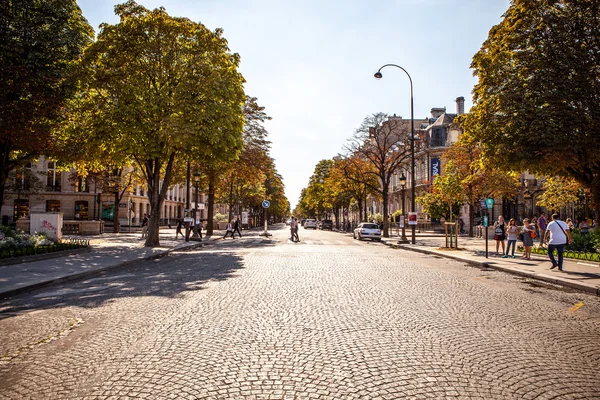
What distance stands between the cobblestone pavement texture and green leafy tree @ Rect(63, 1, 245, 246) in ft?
36.7

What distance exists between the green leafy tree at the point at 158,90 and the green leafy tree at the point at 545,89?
1144 centimetres

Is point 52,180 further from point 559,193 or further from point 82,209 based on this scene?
point 559,193

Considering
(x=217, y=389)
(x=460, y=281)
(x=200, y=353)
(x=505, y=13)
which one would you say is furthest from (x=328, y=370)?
(x=505, y=13)

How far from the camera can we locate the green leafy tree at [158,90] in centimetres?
1942

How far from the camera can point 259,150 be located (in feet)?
118

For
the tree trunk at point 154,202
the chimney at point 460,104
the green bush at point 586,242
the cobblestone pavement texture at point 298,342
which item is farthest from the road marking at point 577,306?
the chimney at point 460,104

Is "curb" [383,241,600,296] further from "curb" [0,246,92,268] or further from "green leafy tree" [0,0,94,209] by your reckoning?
"green leafy tree" [0,0,94,209]

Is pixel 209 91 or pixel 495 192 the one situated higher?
pixel 209 91

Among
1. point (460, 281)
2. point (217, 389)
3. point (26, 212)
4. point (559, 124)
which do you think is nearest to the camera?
point (217, 389)

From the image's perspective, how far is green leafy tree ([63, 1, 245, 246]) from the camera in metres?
19.4

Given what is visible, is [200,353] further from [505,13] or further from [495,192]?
[495,192]

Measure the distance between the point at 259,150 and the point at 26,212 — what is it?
37122 millimetres

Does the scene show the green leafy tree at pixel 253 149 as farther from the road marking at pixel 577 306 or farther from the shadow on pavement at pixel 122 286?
the road marking at pixel 577 306

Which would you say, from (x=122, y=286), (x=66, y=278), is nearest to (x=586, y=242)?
(x=122, y=286)
